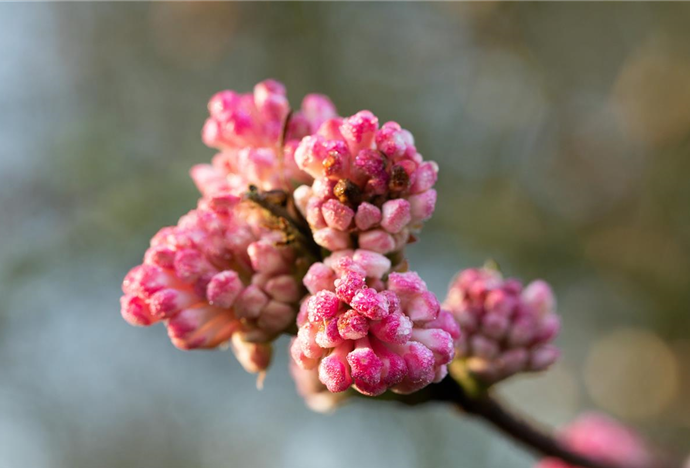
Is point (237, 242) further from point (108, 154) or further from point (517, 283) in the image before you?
point (108, 154)

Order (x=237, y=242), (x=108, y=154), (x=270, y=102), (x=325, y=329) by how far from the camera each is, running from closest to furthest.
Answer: (x=325, y=329) → (x=237, y=242) → (x=270, y=102) → (x=108, y=154)

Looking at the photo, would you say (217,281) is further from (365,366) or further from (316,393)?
(316,393)

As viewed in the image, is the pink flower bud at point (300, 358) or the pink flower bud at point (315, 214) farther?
the pink flower bud at point (315, 214)

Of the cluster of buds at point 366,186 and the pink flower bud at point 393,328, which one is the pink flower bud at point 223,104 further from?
the pink flower bud at point 393,328

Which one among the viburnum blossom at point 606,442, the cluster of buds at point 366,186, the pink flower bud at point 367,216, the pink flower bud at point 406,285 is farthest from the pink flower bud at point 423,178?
the viburnum blossom at point 606,442

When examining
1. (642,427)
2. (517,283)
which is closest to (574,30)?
(642,427)

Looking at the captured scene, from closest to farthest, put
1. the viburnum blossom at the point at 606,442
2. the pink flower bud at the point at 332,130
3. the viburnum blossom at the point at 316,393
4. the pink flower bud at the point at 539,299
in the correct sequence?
the pink flower bud at the point at 332,130
the viburnum blossom at the point at 316,393
the pink flower bud at the point at 539,299
the viburnum blossom at the point at 606,442

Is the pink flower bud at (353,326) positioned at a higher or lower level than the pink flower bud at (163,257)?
lower

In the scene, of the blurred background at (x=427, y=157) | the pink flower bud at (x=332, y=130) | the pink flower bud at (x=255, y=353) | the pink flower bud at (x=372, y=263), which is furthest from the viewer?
the blurred background at (x=427, y=157)
